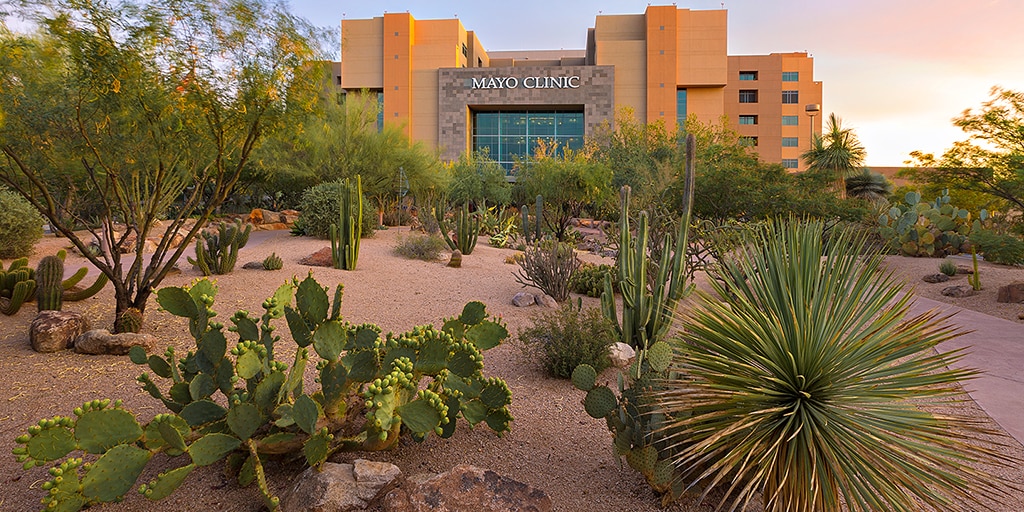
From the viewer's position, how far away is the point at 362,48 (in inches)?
2089

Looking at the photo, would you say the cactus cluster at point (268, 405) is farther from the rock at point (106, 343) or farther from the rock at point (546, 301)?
the rock at point (546, 301)

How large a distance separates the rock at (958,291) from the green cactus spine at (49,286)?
46.3 ft

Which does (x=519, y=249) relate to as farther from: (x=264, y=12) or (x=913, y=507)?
(x=913, y=507)

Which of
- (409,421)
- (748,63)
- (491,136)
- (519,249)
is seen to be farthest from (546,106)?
(409,421)

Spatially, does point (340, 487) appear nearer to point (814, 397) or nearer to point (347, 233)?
point (814, 397)

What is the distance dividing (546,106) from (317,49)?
147ft

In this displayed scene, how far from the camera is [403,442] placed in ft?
12.5

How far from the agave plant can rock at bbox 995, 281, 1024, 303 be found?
954cm

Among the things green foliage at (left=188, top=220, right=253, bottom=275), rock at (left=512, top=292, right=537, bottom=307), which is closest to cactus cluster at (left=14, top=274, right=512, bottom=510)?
rock at (left=512, top=292, right=537, bottom=307)

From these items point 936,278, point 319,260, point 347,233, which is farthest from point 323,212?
point 936,278

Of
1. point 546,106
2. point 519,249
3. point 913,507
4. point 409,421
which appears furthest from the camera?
point 546,106

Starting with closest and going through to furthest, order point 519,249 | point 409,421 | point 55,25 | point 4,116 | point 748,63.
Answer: point 409,421
point 55,25
point 4,116
point 519,249
point 748,63

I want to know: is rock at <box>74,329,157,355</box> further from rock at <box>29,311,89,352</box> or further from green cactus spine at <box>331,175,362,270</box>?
green cactus spine at <box>331,175,362,270</box>

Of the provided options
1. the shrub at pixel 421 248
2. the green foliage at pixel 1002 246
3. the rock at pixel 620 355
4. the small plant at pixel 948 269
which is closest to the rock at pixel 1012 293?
the green foliage at pixel 1002 246
